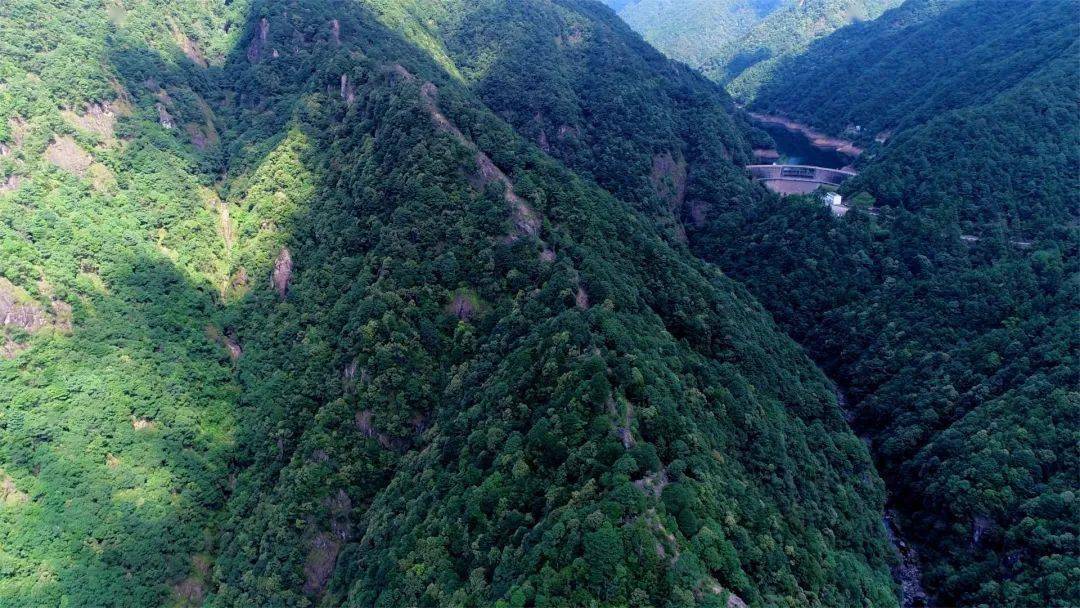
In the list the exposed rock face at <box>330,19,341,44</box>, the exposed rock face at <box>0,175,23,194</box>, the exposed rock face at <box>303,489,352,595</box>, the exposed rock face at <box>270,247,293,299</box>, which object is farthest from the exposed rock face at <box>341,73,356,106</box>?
the exposed rock face at <box>303,489,352,595</box>

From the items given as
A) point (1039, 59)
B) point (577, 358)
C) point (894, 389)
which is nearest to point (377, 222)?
point (577, 358)

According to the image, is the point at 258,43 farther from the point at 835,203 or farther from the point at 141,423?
the point at 835,203

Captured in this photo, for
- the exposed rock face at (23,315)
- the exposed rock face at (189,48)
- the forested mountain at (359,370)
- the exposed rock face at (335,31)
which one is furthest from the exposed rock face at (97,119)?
the exposed rock face at (335,31)

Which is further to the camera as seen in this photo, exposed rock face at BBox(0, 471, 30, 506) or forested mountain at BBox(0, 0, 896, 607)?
→ exposed rock face at BBox(0, 471, 30, 506)

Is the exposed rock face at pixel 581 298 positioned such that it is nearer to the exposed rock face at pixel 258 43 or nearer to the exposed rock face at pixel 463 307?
the exposed rock face at pixel 463 307

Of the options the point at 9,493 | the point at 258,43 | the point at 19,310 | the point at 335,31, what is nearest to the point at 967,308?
the point at 335,31

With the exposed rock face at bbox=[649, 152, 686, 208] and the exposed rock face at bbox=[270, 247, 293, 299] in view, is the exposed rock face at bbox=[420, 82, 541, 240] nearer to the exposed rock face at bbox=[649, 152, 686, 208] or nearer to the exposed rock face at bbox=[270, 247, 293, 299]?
the exposed rock face at bbox=[270, 247, 293, 299]
